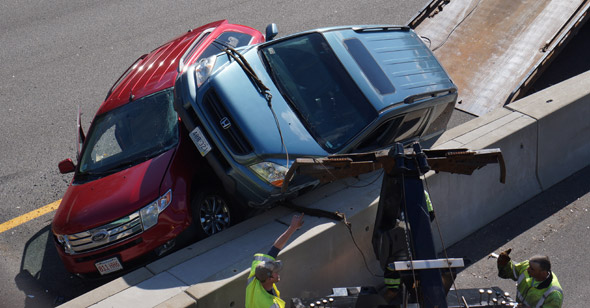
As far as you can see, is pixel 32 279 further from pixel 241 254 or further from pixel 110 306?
pixel 241 254

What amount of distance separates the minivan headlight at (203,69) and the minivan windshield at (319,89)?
0.66 meters

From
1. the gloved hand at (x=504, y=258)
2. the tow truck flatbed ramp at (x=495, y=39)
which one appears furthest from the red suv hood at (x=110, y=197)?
the tow truck flatbed ramp at (x=495, y=39)

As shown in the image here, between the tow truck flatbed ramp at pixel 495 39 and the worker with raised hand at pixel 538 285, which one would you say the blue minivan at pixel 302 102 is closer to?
the worker with raised hand at pixel 538 285

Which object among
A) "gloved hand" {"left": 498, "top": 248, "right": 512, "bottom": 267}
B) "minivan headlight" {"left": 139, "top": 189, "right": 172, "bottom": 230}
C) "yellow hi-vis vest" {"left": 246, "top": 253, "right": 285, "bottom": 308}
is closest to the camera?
"yellow hi-vis vest" {"left": 246, "top": 253, "right": 285, "bottom": 308}

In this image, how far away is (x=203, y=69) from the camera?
7777 millimetres

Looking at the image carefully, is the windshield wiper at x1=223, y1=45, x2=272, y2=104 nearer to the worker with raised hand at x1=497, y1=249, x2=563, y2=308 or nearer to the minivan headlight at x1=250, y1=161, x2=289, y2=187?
the minivan headlight at x1=250, y1=161, x2=289, y2=187

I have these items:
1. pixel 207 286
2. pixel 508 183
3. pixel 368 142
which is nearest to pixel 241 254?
pixel 207 286

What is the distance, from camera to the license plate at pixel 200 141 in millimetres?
7195

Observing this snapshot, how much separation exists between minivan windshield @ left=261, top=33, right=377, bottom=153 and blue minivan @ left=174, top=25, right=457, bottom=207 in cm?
1

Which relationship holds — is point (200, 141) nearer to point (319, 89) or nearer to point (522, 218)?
point (319, 89)

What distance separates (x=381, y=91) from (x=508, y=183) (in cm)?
217

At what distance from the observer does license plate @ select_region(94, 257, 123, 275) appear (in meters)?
6.96

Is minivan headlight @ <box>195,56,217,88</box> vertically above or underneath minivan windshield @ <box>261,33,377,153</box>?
above

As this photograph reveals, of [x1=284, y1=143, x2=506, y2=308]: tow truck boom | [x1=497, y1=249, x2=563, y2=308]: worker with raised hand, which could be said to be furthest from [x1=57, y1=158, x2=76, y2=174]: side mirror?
[x1=497, y1=249, x2=563, y2=308]: worker with raised hand
